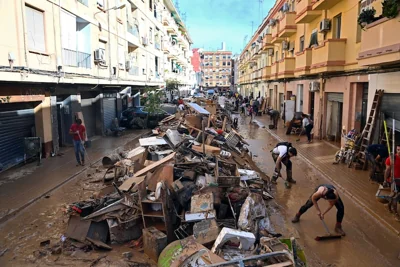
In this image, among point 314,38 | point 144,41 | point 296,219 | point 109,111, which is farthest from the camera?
point 144,41

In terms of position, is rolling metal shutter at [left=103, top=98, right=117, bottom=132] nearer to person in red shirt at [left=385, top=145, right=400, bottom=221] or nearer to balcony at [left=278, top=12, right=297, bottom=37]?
balcony at [left=278, top=12, right=297, bottom=37]

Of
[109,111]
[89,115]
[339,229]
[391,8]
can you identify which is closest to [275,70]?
[109,111]

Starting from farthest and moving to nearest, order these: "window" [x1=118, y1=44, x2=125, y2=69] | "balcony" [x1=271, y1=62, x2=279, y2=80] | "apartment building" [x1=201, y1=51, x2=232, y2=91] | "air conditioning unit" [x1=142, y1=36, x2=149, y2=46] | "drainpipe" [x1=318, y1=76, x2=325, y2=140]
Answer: "apartment building" [x1=201, y1=51, x2=232, y2=91], "balcony" [x1=271, y1=62, x2=279, y2=80], "air conditioning unit" [x1=142, y1=36, x2=149, y2=46], "window" [x1=118, y1=44, x2=125, y2=69], "drainpipe" [x1=318, y1=76, x2=325, y2=140]

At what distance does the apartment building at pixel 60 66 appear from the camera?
10.9m

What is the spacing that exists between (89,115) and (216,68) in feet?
324

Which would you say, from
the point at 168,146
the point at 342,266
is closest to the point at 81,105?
the point at 168,146

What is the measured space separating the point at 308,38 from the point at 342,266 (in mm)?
17681

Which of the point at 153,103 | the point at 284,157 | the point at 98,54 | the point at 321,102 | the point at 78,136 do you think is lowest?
the point at 284,157

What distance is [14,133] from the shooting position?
40.9ft

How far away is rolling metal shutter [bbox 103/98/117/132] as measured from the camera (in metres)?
22.0

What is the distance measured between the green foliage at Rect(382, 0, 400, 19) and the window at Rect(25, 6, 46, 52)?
1110 centimetres

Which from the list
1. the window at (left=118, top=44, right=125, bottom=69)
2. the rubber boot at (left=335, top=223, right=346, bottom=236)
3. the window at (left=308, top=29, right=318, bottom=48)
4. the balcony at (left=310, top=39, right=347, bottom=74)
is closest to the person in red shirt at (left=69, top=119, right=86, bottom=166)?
the rubber boot at (left=335, top=223, right=346, bottom=236)

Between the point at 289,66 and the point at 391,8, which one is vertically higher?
the point at 391,8

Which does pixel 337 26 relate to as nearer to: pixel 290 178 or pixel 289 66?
pixel 289 66
